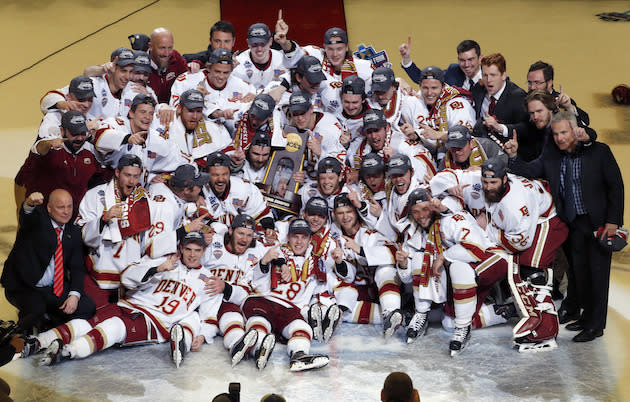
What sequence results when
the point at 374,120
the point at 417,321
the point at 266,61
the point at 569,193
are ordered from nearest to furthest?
1. the point at 569,193
2. the point at 417,321
3. the point at 374,120
4. the point at 266,61

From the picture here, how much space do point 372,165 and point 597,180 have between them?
1.72 metres

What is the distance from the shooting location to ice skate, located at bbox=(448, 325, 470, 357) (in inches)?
276

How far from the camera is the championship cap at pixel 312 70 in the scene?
26.9 feet

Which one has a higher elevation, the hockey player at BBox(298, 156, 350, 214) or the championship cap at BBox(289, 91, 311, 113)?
the championship cap at BBox(289, 91, 311, 113)

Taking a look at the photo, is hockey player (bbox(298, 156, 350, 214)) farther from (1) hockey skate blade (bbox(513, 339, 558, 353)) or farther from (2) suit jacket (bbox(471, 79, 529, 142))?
(1) hockey skate blade (bbox(513, 339, 558, 353))

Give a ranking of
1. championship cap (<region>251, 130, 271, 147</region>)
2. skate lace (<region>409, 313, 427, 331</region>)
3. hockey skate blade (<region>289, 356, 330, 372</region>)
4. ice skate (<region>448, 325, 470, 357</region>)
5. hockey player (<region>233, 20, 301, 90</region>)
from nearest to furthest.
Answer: hockey skate blade (<region>289, 356, 330, 372</region>) → ice skate (<region>448, 325, 470, 357</region>) → skate lace (<region>409, 313, 427, 331</region>) → championship cap (<region>251, 130, 271, 147</region>) → hockey player (<region>233, 20, 301, 90</region>)

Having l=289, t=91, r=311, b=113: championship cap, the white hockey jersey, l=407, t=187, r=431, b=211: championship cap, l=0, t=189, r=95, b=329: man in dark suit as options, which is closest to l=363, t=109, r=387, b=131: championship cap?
l=289, t=91, r=311, b=113: championship cap

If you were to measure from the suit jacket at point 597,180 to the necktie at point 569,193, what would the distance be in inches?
3.0

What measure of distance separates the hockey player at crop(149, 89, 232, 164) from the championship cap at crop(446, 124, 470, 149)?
1.81 meters

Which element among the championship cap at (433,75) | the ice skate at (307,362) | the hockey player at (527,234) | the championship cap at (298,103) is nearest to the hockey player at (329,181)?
the championship cap at (298,103)

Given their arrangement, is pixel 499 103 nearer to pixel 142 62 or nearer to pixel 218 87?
pixel 218 87

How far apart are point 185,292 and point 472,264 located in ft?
6.90

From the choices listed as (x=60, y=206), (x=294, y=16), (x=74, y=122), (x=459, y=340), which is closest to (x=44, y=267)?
(x=60, y=206)

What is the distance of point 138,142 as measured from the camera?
766 cm
